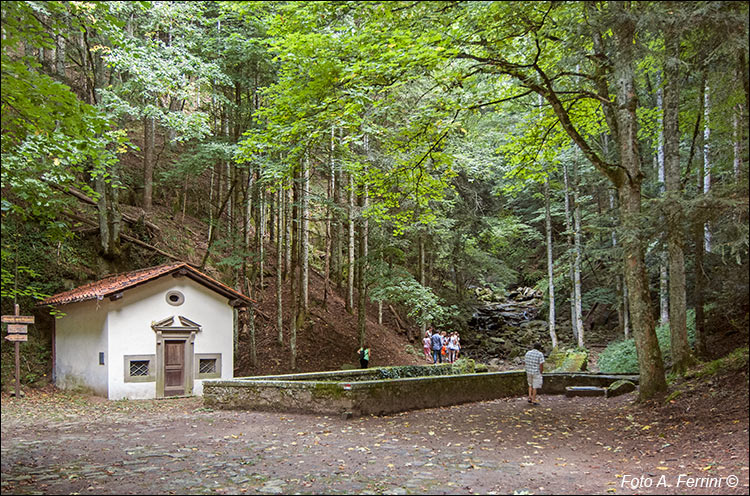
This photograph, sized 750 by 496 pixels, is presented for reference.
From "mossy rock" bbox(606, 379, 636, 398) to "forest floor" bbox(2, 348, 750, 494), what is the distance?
1.57 m

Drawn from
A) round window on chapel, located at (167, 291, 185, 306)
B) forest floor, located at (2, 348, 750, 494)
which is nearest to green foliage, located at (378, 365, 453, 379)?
forest floor, located at (2, 348, 750, 494)

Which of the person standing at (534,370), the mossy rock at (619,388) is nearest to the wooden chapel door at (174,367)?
the person standing at (534,370)

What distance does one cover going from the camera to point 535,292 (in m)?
37.6

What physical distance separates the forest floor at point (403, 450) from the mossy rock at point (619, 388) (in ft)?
5.16

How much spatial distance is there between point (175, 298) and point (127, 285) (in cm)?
186

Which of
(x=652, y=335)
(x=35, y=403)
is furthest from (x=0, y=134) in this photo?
(x=652, y=335)

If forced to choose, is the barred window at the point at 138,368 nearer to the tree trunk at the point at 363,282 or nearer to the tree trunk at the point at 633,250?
the tree trunk at the point at 363,282

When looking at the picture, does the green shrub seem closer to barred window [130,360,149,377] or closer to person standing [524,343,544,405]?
person standing [524,343,544,405]

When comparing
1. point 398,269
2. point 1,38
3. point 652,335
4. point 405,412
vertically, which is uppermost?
point 1,38

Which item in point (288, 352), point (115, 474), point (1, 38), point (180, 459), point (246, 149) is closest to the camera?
point (1, 38)

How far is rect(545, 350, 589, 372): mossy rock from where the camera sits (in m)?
19.1

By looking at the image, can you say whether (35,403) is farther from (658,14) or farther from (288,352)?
(658,14)

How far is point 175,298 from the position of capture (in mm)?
16938

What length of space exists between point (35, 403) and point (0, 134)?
30.6 ft
